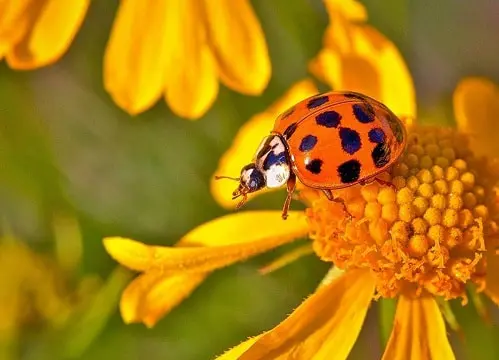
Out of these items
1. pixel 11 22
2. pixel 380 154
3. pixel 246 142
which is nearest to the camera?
pixel 380 154

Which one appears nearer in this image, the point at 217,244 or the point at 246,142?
the point at 217,244

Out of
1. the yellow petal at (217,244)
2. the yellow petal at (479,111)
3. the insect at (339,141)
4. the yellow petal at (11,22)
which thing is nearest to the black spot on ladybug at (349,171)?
the insect at (339,141)

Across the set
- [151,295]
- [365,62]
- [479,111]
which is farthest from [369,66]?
[151,295]

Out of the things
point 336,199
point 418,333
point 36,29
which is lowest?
point 418,333

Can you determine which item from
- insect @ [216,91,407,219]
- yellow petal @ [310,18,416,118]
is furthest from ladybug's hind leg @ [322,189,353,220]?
yellow petal @ [310,18,416,118]

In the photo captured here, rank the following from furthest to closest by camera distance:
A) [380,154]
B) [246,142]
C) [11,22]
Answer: [246,142], [11,22], [380,154]

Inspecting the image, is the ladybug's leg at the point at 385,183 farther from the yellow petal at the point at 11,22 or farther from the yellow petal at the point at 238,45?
the yellow petal at the point at 11,22

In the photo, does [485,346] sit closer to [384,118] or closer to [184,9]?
[384,118]

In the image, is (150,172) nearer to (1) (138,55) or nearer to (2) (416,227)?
(1) (138,55)
